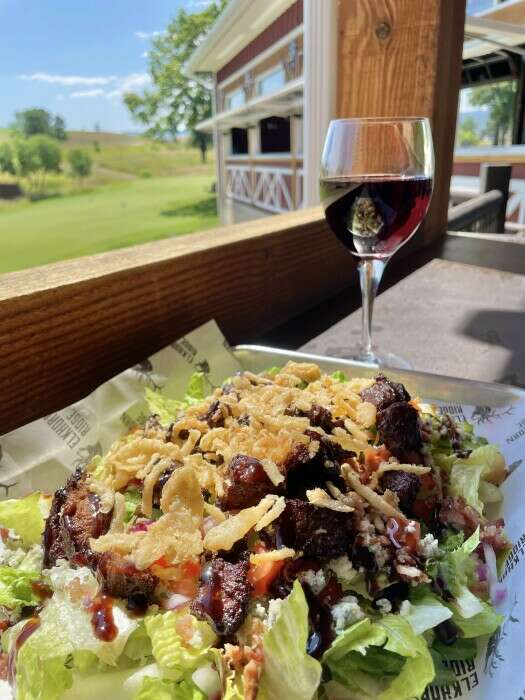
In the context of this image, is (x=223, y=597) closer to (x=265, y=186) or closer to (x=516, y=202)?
(x=516, y=202)

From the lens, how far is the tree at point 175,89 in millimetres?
19750

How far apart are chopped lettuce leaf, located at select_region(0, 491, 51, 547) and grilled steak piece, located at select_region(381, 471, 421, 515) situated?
458mm

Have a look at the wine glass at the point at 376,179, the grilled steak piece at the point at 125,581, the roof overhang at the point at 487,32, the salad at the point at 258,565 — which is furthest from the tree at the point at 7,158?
the grilled steak piece at the point at 125,581

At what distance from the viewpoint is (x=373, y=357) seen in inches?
50.8

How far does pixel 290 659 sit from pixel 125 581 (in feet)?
0.66

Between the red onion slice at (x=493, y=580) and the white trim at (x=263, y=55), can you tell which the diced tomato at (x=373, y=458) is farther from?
the white trim at (x=263, y=55)

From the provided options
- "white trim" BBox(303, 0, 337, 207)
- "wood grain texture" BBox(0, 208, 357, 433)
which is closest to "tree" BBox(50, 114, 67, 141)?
"white trim" BBox(303, 0, 337, 207)

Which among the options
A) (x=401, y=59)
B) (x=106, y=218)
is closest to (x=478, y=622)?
(x=401, y=59)

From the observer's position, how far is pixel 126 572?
65 cm

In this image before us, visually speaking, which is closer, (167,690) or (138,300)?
(167,690)

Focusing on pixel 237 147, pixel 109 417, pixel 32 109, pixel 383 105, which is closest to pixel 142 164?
pixel 32 109

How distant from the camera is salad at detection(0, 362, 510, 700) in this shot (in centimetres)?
59

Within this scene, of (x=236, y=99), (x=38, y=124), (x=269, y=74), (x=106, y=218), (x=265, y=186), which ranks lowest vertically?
(x=106, y=218)

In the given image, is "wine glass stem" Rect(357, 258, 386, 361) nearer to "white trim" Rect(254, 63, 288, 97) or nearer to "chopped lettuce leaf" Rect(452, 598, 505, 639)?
"chopped lettuce leaf" Rect(452, 598, 505, 639)
